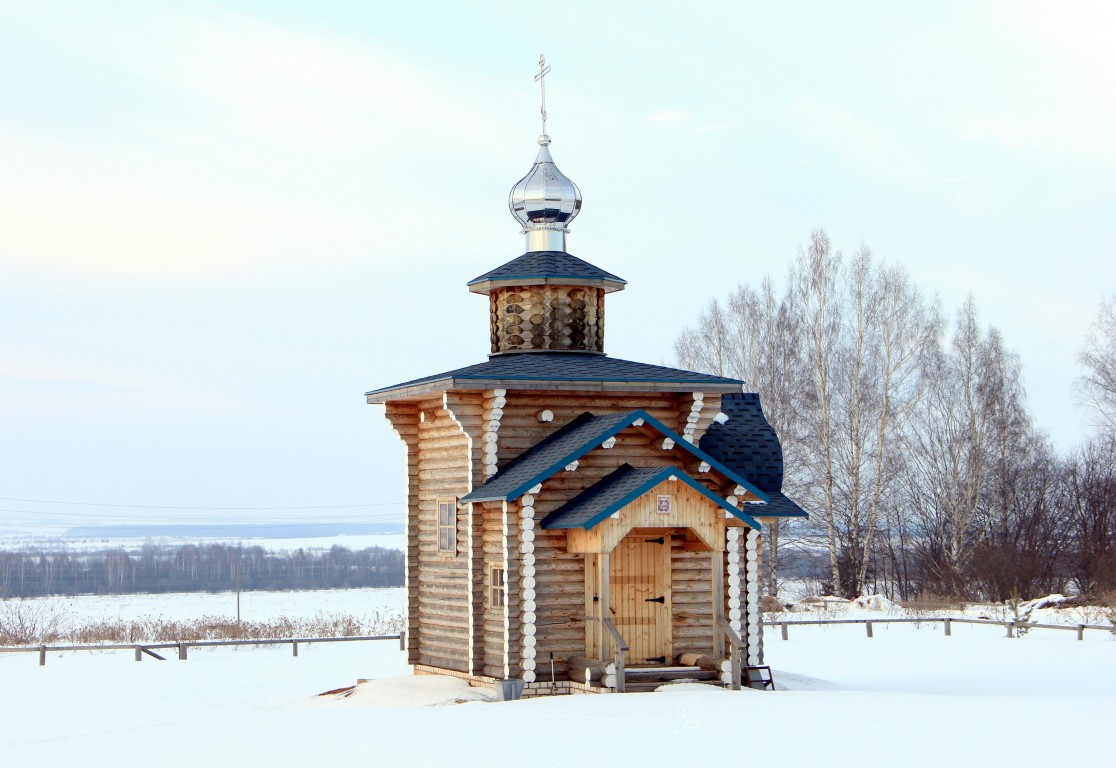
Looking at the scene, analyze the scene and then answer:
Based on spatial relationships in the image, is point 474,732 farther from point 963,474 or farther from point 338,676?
point 963,474

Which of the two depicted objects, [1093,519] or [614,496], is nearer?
[614,496]

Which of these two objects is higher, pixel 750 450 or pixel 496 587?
pixel 750 450

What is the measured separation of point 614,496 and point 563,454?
0.98m

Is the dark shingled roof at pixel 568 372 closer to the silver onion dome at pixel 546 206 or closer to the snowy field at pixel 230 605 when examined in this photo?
the silver onion dome at pixel 546 206

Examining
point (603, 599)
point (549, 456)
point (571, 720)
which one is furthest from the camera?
point (549, 456)

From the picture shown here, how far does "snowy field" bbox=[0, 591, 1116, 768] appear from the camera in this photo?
42.1 ft

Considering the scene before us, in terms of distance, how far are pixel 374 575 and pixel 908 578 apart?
64837 millimetres

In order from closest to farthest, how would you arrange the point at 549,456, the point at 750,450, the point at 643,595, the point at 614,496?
1. the point at 614,496
2. the point at 549,456
3. the point at 643,595
4. the point at 750,450

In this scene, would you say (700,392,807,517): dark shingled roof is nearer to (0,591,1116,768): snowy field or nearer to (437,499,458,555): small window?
(0,591,1116,768): snowy field

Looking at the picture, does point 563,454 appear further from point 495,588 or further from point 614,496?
point 495,588

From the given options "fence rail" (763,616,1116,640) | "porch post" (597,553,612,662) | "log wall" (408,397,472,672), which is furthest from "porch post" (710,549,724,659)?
"fence rail" (763,616,1116,640)

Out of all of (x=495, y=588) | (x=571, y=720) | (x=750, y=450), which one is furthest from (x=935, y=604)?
(x=571, y=720)

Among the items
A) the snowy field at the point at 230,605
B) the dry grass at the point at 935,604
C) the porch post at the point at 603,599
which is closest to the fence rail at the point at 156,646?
the porch post at the point at 603,599

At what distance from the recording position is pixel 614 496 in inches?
691
